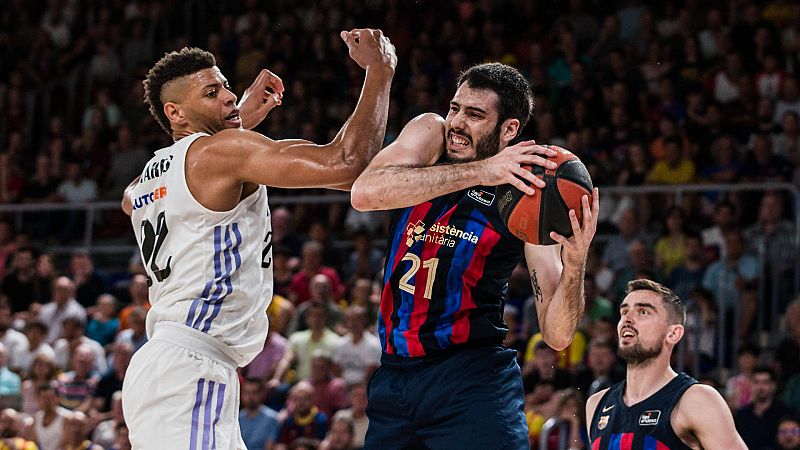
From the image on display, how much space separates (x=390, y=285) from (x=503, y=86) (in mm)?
1021

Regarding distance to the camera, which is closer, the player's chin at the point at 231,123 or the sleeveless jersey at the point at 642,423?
the player's chin at the point at 231,123

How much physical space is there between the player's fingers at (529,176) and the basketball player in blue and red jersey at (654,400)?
240 cm

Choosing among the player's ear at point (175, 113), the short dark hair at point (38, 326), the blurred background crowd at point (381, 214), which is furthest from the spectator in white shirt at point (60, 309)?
the player's ear at point (175, 113)

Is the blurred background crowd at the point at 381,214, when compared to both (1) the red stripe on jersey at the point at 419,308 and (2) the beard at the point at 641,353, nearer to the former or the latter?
(2) the beard at the point at 641,353

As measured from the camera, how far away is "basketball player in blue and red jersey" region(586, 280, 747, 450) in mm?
6621

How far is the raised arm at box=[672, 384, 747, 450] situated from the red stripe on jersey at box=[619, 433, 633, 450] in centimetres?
26

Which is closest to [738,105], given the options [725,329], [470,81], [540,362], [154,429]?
[725,329]

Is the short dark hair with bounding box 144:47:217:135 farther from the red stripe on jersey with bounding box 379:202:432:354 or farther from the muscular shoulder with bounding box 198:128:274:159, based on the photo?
the red stripe on jersey with bounding box 379:202:432:354

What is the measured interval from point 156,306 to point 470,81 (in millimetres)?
1740

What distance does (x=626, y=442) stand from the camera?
6.84 meters

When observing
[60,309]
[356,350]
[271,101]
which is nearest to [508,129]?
[271,101]

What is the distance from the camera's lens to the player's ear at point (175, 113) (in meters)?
5.75

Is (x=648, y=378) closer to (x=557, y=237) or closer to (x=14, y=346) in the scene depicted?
(x=557, y=237)

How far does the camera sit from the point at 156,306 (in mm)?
5535
